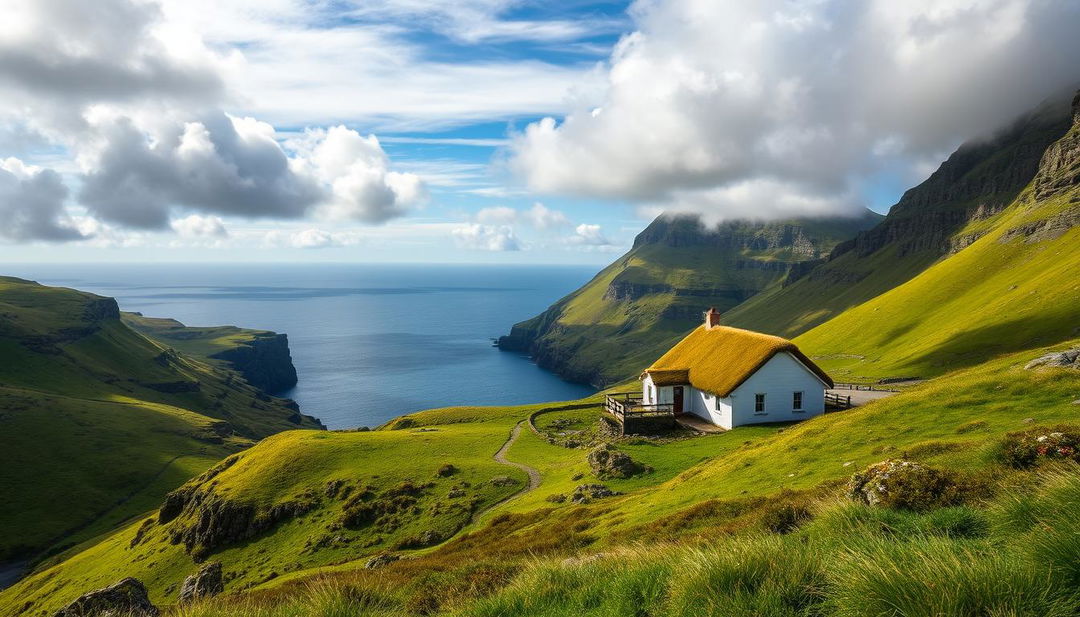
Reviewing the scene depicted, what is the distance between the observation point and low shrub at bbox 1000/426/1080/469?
46.8ft

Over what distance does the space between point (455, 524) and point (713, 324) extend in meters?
35.4

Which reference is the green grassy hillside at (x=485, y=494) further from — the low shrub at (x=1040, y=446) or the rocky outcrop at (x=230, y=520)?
the low shrub at (x=1040, y=446)

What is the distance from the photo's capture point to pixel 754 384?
4659cm

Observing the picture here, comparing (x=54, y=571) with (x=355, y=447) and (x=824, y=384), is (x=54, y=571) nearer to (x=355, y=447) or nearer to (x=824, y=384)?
(x=355, y=447)

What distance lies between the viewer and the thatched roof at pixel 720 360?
154ft

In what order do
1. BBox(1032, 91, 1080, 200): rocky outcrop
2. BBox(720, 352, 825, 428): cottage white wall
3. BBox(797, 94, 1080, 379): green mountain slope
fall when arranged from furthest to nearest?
BBox(1032, 91, 1080, 200): rocky outcrop
BBox(797, 94, 1080, 379): green mountain slope
BBox(720, 352, 825, 428): cottage white wall

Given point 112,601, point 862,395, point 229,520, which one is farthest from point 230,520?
point 862,395

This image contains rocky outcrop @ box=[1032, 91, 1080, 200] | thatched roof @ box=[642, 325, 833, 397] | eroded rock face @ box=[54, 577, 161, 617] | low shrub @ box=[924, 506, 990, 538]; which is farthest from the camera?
rocky outcrop @ box=[1032, 91, 1080, 200]

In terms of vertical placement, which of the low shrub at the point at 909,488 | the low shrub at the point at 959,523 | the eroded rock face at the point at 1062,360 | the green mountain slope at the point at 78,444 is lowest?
the green mountain slope at the point at 78,444

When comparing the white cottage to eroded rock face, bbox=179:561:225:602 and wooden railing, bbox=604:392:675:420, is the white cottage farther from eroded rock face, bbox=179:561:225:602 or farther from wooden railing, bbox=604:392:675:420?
eroded rock face, bbox=179:561:225:602

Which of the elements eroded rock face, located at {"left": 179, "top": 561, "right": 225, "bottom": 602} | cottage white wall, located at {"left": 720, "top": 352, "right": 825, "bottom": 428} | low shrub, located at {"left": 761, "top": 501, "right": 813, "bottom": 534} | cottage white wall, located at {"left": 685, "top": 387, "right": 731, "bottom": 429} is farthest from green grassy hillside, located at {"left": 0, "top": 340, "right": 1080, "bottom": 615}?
eroded rock face, located at {"left": 179, "top": 561, "right": 225, "bottom": 602}

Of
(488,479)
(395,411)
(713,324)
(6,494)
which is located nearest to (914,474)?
(488,479)

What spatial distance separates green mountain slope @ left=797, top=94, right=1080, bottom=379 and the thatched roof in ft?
125

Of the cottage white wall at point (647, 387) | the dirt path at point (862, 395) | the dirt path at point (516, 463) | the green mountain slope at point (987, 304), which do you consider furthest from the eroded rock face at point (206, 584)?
the green mountain slope at point (987, 304)
